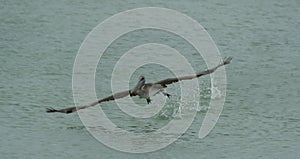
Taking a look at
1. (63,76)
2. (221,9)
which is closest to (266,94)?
(63,76)

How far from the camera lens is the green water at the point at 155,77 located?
1412 cm

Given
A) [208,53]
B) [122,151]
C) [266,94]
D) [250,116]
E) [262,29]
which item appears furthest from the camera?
[262,29]

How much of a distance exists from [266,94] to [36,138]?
15.2ft

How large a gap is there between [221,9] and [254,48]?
2516 mm

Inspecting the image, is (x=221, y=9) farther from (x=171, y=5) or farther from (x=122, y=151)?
(x=122, y=151)

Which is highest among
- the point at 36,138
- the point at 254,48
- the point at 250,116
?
the point at 254,48

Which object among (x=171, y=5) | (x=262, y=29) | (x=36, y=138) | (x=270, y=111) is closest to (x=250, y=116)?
(x=270, y=111)

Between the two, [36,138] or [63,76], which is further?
[63,76]

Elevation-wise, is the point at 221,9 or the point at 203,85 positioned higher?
the point at 221,9

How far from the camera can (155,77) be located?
1748 centimetres

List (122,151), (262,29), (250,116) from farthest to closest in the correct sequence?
(262,29) < (250,116) < (122,151)

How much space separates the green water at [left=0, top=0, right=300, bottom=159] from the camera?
46.3 feet

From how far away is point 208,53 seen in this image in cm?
1939

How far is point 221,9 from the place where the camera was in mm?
21797
